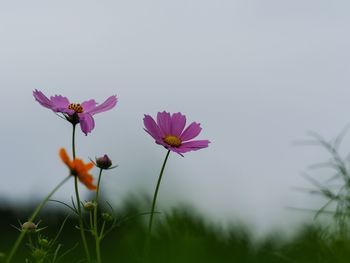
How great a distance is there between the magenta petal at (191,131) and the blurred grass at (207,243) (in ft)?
0.97

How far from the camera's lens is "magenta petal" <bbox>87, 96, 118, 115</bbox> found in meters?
1.98

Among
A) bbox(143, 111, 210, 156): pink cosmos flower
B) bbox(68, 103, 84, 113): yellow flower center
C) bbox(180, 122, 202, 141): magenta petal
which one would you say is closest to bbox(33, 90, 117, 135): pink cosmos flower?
bbox(68, 103, 84, 113): yellow flower center

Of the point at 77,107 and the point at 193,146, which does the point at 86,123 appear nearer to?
the point at 77,107

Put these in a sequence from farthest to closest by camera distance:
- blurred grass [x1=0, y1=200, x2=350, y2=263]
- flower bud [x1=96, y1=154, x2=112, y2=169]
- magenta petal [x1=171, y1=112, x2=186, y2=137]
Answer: magenta petal [x1=171, y1=112, x2=186, y2=137], flower bud [x1=96, y1=154, x2=112, y2=169], blurred grass [x1=0, y1=200, x2=350, y2=263]

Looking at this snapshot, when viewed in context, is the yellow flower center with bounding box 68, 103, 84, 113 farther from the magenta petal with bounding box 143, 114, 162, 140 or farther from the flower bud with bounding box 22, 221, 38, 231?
the flower bud with bounding box 22, 221, 38, 231

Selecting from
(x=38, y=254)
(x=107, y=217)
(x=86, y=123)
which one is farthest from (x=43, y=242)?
(x=86, y=123)

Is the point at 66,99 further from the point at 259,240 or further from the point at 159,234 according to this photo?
the point at 259,240

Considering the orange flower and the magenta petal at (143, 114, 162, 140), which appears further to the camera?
the magenta petal at (143, 114, 162, 140)

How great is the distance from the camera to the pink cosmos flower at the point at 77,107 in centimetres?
189

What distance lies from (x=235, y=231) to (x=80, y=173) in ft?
1.37

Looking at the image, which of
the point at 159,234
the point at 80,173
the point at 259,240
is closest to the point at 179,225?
the point at 159,234

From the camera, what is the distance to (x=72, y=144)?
182 cm

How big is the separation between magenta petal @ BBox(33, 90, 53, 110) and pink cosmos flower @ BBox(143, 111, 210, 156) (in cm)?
24

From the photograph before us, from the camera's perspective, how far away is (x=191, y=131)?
2.10 m
